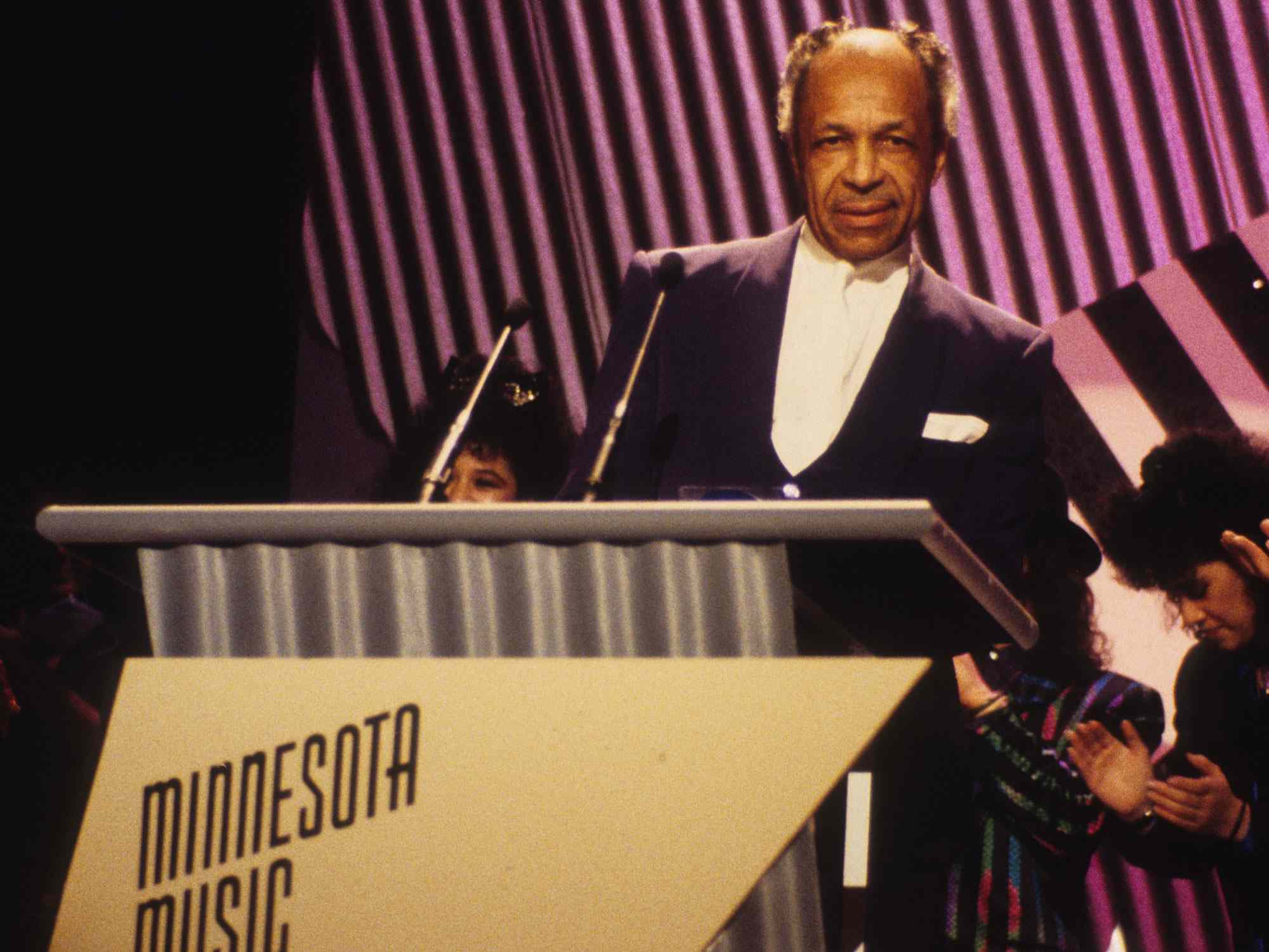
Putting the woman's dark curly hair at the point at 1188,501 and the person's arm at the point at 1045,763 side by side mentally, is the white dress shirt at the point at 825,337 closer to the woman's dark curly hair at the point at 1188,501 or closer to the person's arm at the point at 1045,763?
the person's arm at the point at 1045,763

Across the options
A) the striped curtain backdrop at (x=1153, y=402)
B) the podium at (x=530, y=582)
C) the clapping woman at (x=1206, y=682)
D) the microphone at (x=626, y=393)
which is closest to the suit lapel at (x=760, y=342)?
the microphone at (x=626, y=393)

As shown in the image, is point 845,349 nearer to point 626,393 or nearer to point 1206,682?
point 626,393

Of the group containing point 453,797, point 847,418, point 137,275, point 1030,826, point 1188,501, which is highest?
point 137,275

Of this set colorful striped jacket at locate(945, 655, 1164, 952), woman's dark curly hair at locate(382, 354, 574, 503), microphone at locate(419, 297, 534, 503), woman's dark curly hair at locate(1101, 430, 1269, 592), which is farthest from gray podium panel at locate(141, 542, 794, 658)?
woman's dark curly hair at locate(1101, 430, 1269, 592)

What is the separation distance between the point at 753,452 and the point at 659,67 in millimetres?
1866

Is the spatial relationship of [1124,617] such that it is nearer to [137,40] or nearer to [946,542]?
[946,542]

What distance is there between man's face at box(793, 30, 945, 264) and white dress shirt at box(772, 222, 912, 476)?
6 cm

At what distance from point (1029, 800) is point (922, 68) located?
133cm

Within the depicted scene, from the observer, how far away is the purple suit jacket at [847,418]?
1.92m

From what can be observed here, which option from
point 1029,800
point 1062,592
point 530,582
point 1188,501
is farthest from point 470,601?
point 1188,501

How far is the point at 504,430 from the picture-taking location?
3.13 metres

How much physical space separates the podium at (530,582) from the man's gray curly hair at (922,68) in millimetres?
1190

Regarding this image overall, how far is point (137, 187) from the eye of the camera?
3496 millimetres

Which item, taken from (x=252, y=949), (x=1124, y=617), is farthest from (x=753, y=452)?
(x=1124, y=617)
